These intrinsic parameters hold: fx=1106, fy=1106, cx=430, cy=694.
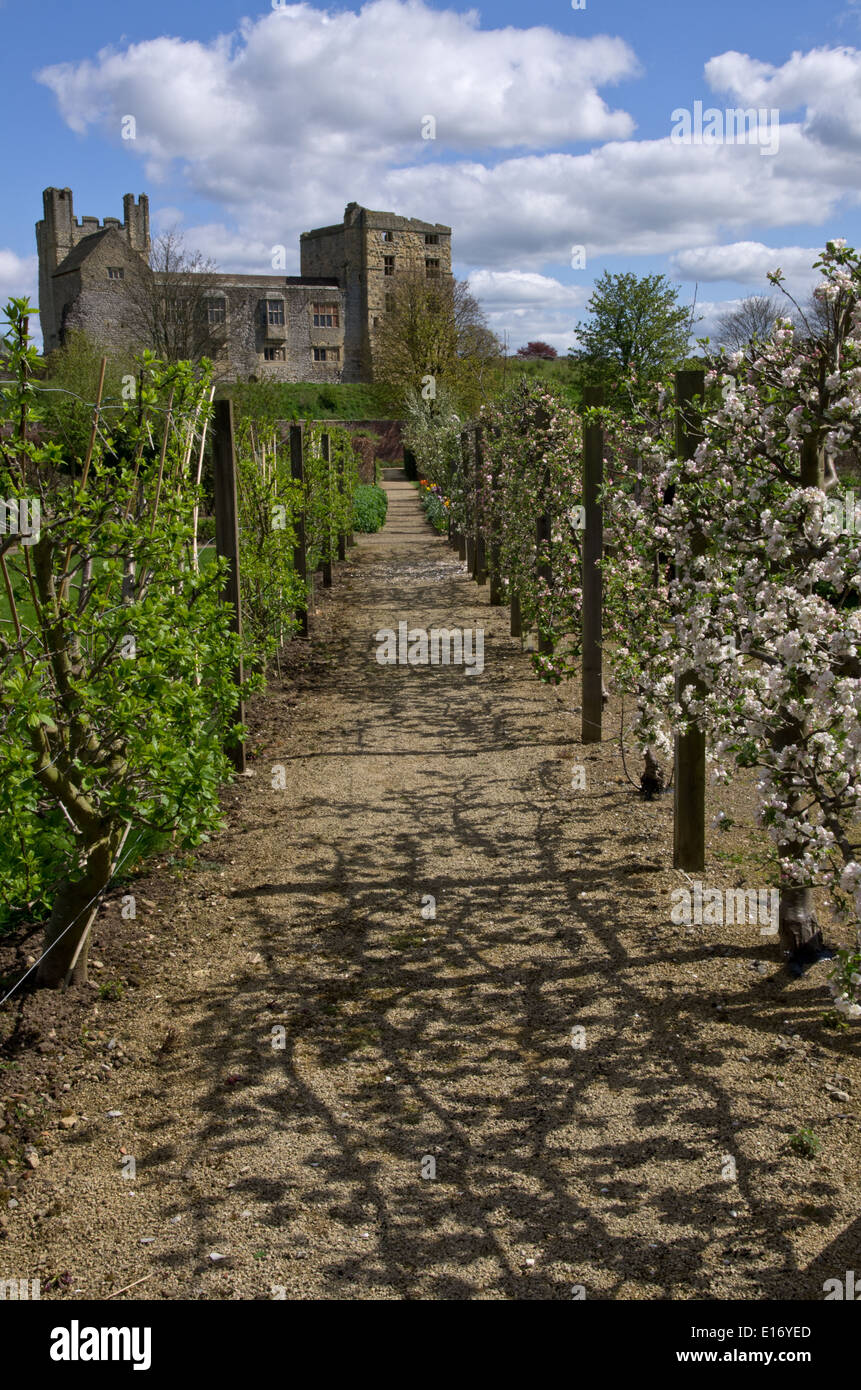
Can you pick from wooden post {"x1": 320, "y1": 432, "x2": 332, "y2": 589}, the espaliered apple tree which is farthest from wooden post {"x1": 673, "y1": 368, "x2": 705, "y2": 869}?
wooden post {"x1": 320, "y1": 432, "x2": 332, "y2": 589}

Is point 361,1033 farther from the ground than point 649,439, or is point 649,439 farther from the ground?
point 649,439

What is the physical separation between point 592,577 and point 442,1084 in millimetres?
4543

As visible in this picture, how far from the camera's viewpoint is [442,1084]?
3.70 m

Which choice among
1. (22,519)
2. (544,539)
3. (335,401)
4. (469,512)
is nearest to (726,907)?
(22,519)

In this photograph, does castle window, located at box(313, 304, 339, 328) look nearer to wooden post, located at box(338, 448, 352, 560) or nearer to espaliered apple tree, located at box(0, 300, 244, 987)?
wooden post, located at box(338, 448, 352, 560)

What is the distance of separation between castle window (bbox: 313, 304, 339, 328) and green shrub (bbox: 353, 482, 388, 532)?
4690cm

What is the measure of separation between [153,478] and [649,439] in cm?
226

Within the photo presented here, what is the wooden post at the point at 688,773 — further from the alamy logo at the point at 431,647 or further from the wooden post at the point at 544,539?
the alamy logo at the point at 431,647

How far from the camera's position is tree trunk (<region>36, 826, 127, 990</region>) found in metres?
4.24
